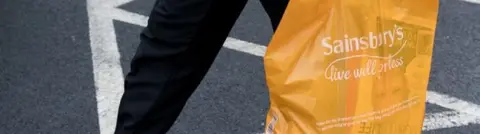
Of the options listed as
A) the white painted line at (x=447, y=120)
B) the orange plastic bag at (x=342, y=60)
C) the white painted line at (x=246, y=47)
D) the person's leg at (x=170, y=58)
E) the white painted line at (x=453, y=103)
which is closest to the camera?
the orange plastic bag at (x=342, y=60)

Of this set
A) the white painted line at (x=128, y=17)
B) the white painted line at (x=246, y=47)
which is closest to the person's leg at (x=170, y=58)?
the white painted line at (x=246, y=47)

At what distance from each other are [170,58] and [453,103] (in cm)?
154

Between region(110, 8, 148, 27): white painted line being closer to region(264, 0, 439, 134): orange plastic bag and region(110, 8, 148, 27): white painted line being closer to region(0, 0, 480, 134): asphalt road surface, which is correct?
region(0, 0, 480, 134): asphalt road surface

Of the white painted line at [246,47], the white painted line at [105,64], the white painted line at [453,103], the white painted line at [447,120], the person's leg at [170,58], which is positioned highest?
the person's leg at [170,58]

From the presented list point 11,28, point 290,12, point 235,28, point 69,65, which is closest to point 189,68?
point 290,12

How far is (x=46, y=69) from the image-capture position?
3.64 metres

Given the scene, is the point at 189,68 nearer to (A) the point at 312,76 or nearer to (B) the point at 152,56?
(B) the point at 152,56

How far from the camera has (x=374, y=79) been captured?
2.00 m

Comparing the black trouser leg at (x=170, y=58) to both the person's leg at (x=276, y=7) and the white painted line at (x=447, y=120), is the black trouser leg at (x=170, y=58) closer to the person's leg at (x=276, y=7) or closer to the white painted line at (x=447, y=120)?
the person's leg at (x=276, y=7)

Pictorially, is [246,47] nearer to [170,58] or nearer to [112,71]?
[112,71]

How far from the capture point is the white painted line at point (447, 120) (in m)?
3.20

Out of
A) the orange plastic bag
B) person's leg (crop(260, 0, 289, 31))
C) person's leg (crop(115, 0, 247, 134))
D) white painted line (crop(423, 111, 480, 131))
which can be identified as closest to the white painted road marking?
white painted line (crop(423, 111, 480, 131))

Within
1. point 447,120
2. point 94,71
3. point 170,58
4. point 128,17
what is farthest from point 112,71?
point 447,120

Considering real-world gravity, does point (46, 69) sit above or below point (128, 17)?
above
